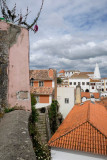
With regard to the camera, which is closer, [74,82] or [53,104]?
[53,104]

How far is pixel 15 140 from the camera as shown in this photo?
2420 millimetres

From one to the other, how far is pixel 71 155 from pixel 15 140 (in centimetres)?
698

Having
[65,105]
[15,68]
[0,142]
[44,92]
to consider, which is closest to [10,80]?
[15,68]

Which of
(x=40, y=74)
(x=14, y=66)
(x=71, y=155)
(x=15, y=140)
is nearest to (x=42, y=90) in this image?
(x=40, y=74)

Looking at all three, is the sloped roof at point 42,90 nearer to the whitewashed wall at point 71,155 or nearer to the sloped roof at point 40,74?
the sloped roof at point 40,74

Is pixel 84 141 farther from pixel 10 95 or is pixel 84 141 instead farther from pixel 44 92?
pixel 44 92

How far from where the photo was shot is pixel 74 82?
4959 centimetres

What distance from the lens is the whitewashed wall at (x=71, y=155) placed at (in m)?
7.59

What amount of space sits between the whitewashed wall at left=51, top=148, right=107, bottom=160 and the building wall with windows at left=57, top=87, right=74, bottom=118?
14.1 m

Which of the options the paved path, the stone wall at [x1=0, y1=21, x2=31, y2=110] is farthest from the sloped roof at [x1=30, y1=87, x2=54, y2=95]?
the paved path

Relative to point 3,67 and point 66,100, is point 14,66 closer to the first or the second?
point 3,67

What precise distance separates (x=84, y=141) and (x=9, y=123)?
645 centimetres

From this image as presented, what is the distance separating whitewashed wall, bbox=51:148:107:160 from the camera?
759 cm

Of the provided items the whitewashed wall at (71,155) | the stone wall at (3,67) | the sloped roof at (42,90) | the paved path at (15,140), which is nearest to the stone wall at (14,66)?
the stone wall at (3,67)
